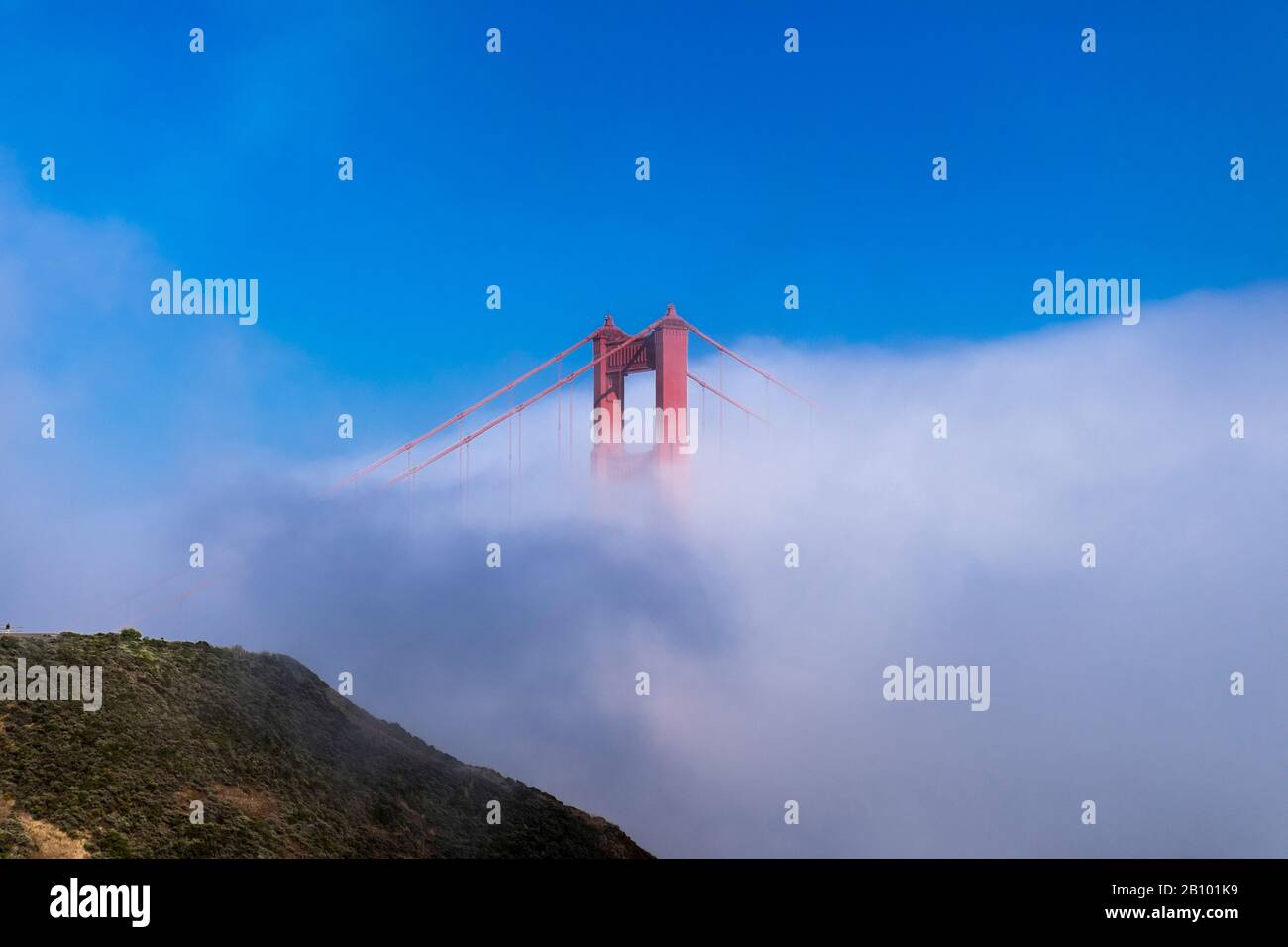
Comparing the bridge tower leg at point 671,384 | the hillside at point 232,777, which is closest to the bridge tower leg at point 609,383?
the bridge tower leg at point 671,384

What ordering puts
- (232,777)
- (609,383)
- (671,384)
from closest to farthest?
(232,777), (671,384), (609,383)

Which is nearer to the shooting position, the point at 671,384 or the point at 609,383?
the point at 671,384

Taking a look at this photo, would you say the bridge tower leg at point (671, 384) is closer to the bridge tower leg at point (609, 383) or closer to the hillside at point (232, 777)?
the bridge tower leg at point (609, 383)

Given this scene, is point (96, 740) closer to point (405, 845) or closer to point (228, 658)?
point (228, 658)

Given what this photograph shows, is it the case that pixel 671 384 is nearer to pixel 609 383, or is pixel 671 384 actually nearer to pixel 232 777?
pixel 609 383

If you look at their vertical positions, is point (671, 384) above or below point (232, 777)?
above

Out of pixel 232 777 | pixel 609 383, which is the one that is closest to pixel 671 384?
pixel 609 383

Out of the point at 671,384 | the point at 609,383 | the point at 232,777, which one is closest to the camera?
the point at 232,777

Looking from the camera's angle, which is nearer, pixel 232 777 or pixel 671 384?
pixel 232 777

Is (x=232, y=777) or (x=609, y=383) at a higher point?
(x=609, y=383)
